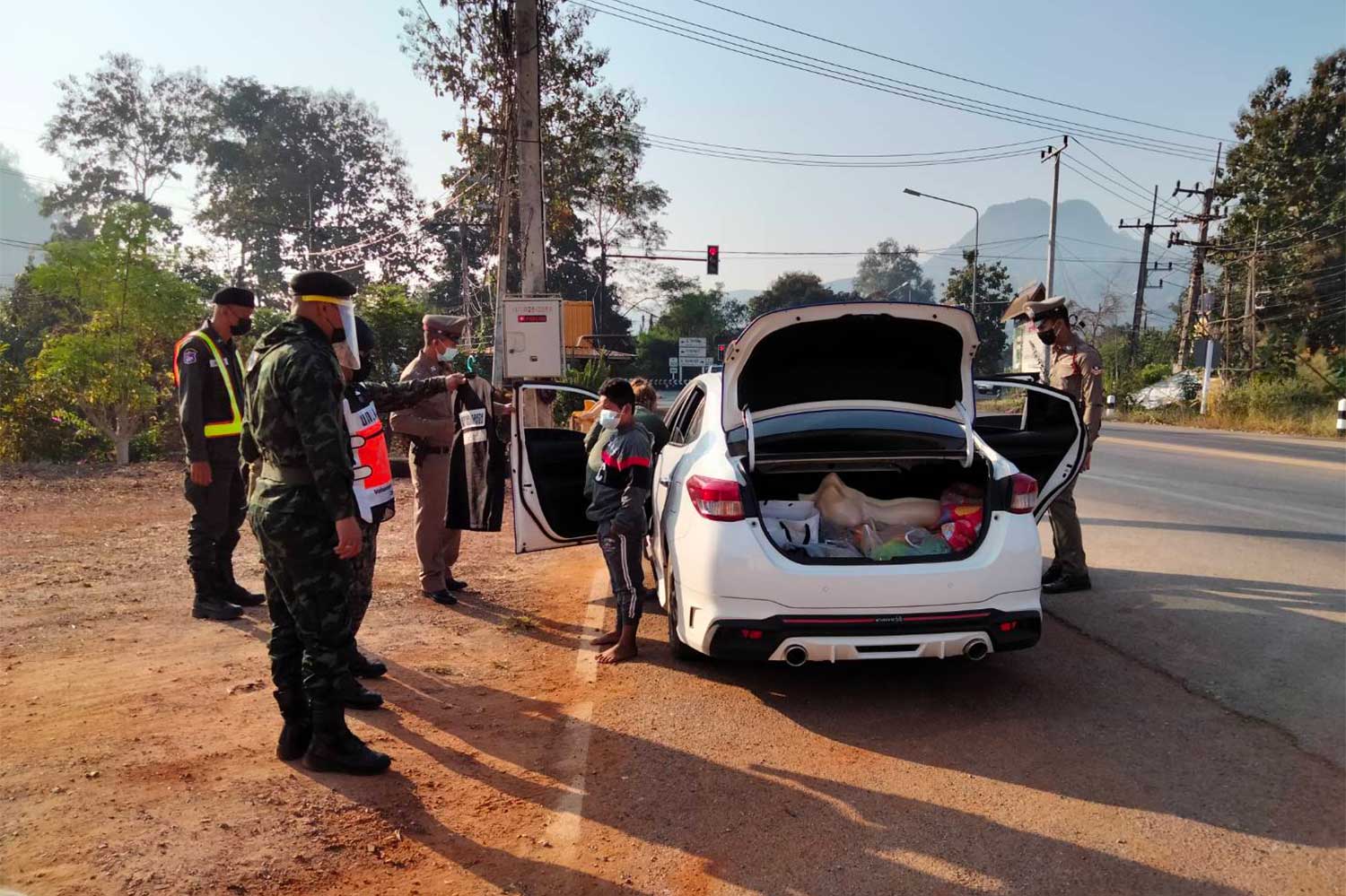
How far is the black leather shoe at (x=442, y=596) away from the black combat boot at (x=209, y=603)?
1.22 meters

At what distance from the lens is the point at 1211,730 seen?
4.08m

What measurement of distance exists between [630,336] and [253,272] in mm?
22444

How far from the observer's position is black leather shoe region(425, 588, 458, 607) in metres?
6.38

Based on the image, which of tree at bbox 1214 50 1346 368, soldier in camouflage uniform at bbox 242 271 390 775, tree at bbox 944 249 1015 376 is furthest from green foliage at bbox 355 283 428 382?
tree at bbox 944 249 1015 376

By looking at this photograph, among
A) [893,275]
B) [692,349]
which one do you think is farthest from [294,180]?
[893,275]

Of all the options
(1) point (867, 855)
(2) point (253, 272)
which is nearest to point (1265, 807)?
(1) point (867, 855)

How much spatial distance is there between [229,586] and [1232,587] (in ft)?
22.8

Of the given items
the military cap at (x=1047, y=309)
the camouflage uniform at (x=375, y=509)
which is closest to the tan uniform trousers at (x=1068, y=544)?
the military cap at (x=1047, y=309)

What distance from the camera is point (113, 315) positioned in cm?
1380

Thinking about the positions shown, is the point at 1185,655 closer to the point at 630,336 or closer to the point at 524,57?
the point at 524,57

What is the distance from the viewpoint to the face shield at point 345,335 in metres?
3.78

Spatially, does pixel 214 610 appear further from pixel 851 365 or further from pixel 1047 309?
pixel 1047 309

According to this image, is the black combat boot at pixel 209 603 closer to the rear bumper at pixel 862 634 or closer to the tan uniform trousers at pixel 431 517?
the tan uniform trousers at pixel 431 517

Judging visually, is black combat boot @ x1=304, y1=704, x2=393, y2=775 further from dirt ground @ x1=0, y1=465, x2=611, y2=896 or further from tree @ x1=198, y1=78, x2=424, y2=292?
tree @ x1=198, y1=78, x2=424, y2=292
